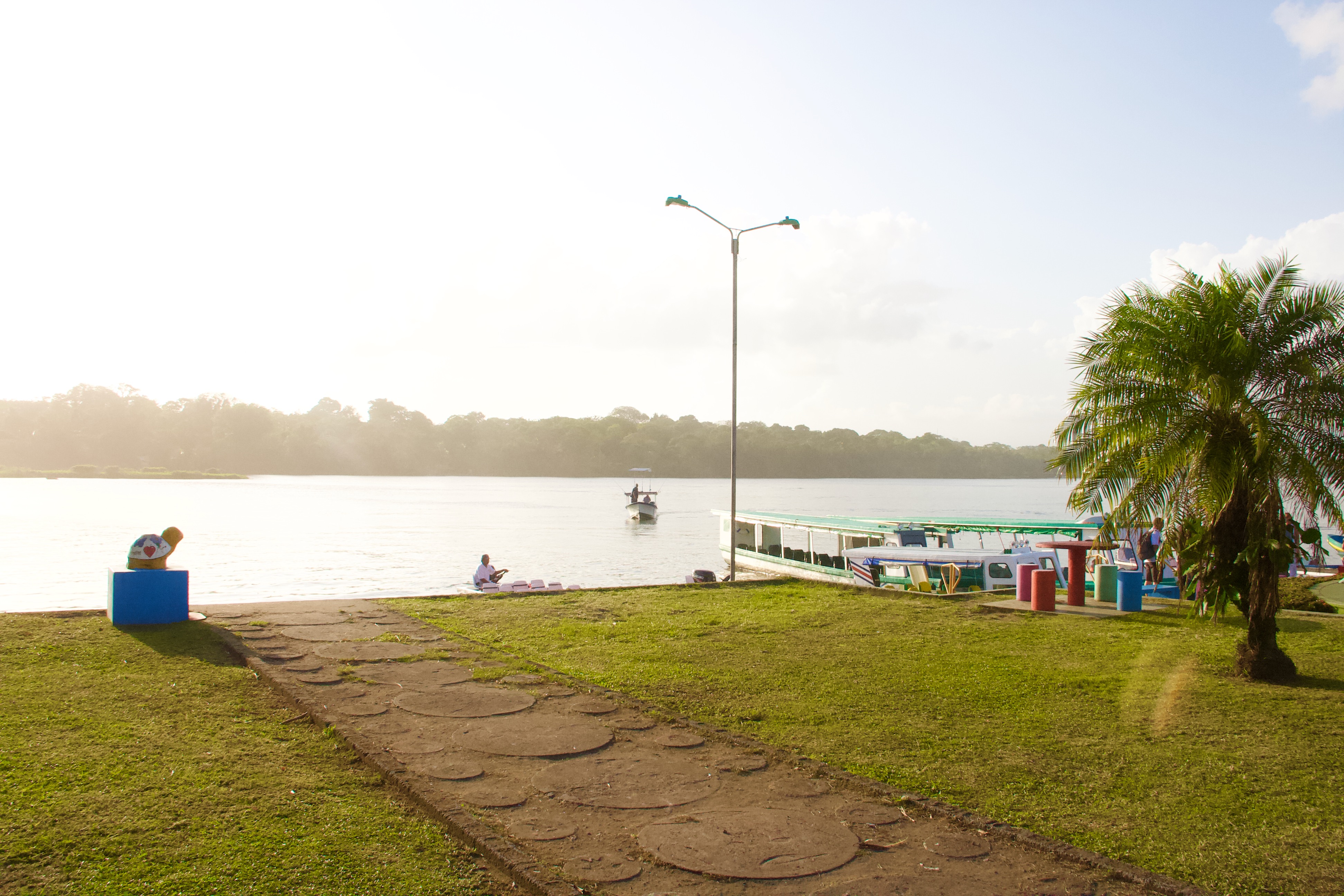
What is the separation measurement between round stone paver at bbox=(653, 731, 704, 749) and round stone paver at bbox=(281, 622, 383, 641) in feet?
18.2

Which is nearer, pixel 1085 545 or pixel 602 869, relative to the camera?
pixel 602 869

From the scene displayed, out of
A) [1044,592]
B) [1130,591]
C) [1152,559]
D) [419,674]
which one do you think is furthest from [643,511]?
[419,674]

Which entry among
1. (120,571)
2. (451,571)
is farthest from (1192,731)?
(451,571)

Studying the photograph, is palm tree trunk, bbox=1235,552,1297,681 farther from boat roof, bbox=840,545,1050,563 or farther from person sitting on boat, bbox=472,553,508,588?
person sitting on boat, bbox=472,553,508,588

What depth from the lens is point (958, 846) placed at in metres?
5.11

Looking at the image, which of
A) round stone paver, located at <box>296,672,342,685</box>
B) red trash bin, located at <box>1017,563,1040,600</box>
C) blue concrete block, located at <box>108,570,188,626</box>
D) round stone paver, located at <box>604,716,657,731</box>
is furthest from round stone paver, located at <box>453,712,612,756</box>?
red trash bin, located at <box>1017,563,1040,600</box>

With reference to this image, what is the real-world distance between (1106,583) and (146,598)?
16.7m

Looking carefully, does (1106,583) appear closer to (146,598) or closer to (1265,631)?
(1265,631)

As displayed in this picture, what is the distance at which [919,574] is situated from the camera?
21.5 metres

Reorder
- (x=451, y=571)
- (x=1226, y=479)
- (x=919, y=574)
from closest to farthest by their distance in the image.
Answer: (x=1226, y=479), (x=919, y=574), (x=451, y=571)

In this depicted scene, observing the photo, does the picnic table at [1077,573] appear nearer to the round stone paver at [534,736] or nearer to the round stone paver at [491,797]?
the round stone paver at [534,736]

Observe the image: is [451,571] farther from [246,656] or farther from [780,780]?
[780,780]

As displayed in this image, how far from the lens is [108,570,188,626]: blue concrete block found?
1115 cm

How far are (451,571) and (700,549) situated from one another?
64.7 ft
